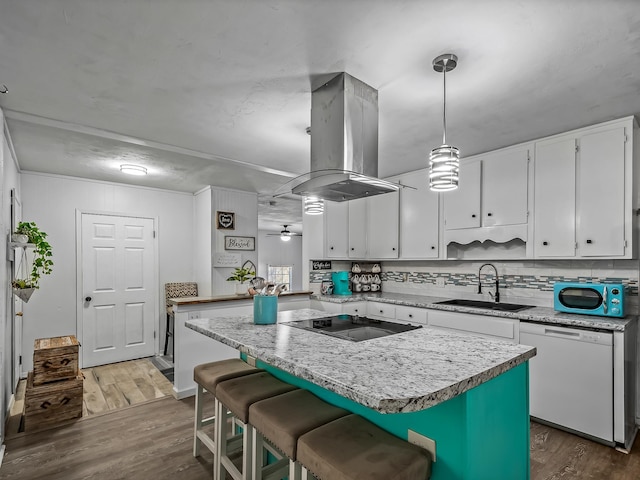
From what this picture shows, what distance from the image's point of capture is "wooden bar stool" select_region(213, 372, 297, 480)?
1753mm

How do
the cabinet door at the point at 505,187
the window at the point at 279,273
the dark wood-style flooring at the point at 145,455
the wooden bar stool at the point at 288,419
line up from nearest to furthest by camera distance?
the wooden bar stool at the point at 288,419 < the dark wood-style flooring at the point at 145,455 < the cabinet door at the point at 505,187 < the window at the point at 279,273

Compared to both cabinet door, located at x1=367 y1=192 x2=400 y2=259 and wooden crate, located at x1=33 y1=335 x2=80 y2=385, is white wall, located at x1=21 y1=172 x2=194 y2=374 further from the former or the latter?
cabinet door, located at x1=367 y1=192 x2=400 y2=259

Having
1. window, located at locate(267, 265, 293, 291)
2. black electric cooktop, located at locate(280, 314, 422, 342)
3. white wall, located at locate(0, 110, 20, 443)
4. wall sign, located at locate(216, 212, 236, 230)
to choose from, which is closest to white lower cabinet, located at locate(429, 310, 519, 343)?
black electric cooktop, located at locate(280, 314, 422, 342)

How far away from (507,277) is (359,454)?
116 inches

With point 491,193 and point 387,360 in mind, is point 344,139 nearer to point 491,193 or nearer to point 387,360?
point 387,360

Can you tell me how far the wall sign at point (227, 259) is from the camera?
505cm

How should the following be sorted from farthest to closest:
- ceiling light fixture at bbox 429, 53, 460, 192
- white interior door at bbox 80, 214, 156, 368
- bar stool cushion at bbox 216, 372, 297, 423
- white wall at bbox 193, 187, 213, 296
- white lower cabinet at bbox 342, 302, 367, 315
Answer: white wall at bbox 193, 187, 213, 296, white interior door at bbox 80, 214, 156, 368, white lower cabinet at bbox 342, 302, 367, 315, ceiling light fixture at bbox 429, 53, 460, 192, bar stool cushion at bbox 216, 372, 297, 423

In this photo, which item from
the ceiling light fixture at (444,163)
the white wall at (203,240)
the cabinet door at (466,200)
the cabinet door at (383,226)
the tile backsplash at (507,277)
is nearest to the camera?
the ceiling light fixture at (444,163)

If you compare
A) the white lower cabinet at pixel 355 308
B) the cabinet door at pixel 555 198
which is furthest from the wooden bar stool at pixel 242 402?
the cabinet door at pixel 555 198

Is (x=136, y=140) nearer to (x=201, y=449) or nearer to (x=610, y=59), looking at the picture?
(x=201, y=449)

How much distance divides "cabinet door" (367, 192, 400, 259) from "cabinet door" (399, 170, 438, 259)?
0.09 m

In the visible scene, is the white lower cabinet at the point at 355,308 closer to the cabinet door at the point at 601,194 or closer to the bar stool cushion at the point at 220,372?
the bar stool cushion at the point at 220,372

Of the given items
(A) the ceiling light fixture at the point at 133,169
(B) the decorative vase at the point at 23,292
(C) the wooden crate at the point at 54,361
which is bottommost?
(C) the wooden crate at the point at 54,361

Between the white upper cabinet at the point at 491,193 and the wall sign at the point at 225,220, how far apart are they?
299 cm
